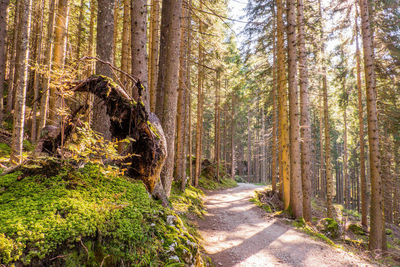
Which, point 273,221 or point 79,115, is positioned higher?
point 79,115

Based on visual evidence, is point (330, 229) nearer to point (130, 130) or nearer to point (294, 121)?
point (294, 121)

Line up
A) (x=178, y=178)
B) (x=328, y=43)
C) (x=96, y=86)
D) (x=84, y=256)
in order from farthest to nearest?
(x=328, y=43) → (x=178, y=178) → (x=96, y=86) → (x=84, y=256)

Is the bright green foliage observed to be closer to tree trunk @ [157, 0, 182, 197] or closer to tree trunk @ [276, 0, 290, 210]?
tree trunk @ [276, 0, 290, 210]

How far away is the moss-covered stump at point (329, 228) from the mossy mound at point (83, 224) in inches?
311

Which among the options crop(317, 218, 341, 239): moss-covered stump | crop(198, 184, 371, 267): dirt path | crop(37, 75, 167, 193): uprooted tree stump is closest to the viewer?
crop(37, 75, 167, 193): uprooted tree stump

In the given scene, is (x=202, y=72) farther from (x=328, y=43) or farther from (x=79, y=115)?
(x=79, y=115)

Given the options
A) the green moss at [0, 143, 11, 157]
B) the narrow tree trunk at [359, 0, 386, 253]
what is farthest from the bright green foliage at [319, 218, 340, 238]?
the green moss at [0, 143, 11, 157]

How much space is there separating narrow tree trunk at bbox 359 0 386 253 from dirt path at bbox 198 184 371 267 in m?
3.70

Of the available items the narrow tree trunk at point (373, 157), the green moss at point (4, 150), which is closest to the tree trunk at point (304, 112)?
the narrow tree trunk at point (373, 157)

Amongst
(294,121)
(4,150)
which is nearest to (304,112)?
(294,121)

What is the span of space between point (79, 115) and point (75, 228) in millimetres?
1607

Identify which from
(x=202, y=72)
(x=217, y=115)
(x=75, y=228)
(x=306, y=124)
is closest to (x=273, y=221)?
(x=306, y=124)

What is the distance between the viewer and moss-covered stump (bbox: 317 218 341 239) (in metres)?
8.46

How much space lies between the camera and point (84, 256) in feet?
6.31
